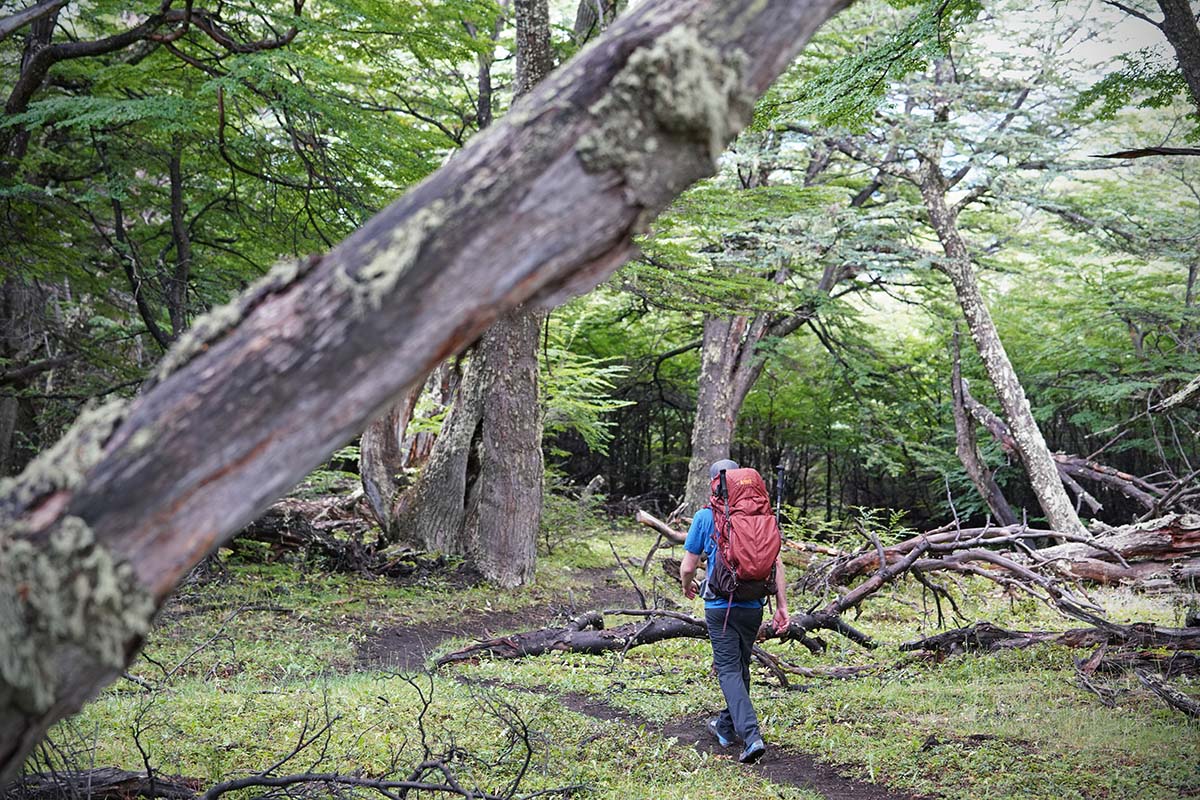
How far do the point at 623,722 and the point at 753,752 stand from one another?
1.05 meters

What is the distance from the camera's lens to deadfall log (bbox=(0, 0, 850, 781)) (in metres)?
1.52

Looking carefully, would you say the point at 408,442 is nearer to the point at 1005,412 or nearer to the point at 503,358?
the point at 503,358

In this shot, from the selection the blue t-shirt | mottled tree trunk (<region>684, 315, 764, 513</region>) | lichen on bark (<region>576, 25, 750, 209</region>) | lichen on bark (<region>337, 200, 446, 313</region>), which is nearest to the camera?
lichen on bark (<region>337, 200, 446, 313</region>)

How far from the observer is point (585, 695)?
22.5ft

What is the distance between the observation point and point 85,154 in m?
10.7

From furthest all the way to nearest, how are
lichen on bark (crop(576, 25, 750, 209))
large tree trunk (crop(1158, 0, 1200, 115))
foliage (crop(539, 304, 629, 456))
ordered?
foliage (crop(539, 304, 629, 456)) → large tree trunk (crop(1158, 0, 1200, 115)) → lichen on bark (crop(576, 25, 750, 209))

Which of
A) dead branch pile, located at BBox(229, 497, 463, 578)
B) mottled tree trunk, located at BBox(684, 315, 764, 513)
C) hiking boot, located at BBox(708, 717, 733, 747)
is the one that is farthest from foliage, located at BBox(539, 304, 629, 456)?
hiking boot, located at BBox(708, 717, 733, 747)

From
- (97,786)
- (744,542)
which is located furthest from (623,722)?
(97,786)

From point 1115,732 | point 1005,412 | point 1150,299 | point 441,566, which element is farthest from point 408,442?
point 1150,299

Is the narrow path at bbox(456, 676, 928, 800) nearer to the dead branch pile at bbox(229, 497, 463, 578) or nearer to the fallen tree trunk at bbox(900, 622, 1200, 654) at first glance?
the fallen tree trunk at bbox(900, 622, 1200, 654)

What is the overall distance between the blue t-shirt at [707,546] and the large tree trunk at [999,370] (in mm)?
8780

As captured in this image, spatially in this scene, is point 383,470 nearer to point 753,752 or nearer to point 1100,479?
point 753,752

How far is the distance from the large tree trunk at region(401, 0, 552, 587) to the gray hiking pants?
6273 millimetres

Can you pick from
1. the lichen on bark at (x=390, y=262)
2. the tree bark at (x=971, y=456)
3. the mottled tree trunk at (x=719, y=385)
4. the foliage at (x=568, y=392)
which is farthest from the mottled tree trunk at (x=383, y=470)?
the lichen on bark at (x=390, y=262)
